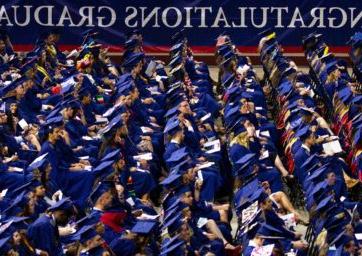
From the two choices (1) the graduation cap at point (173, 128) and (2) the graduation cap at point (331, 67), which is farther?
(2) the graduation cap at point (331, 67)

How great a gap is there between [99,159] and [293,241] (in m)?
3.84

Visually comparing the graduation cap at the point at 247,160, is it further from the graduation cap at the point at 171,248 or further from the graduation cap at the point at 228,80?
the graduation cap at the point at 228,80

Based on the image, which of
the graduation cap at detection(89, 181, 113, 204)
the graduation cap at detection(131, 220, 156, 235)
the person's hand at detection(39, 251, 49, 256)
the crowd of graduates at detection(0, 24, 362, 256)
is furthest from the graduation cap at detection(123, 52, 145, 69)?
the person's hand at detection(39, 251, 49, 256)

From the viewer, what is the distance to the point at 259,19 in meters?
31.5

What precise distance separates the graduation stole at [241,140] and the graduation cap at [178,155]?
4.50ft

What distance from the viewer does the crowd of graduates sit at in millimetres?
16953

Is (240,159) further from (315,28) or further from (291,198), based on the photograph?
(315,28)

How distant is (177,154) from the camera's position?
19.6 meters

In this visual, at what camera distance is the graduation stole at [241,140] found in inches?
829

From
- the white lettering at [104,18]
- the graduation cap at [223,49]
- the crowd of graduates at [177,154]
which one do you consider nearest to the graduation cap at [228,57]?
the crowd of graduates at [177,154]

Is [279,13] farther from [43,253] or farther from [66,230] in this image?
[43,253]

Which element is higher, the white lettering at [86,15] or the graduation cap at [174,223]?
the white lettering at [86,15]

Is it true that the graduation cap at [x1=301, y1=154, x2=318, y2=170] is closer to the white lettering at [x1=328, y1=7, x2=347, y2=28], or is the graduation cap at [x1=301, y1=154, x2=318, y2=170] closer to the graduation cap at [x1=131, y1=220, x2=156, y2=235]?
the graduation cap at [x1=131, y1=220, x2=156, y2=235]

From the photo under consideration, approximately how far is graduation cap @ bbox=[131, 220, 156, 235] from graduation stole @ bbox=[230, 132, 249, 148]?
4.24 metres
